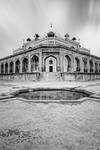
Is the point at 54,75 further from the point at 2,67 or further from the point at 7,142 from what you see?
the point at 2,67

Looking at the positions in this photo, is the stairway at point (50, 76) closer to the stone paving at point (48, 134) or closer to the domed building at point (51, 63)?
the domed building at point (51, 63)

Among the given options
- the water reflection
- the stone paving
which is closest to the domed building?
the water reflection

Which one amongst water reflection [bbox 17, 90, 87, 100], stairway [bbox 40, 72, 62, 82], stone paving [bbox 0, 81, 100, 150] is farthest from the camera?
stairway [bbox 40, 72, 62, 82]

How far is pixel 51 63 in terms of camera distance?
3128 centimetres

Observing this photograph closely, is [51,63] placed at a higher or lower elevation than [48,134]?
higher

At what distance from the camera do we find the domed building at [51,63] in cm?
1473

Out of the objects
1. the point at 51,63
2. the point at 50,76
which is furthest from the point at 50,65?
the point at 50,76

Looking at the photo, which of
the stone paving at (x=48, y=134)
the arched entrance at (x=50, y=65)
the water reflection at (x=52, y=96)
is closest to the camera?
the stone paving at (x=48, y=134)

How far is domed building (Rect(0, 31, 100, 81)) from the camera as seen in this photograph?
1473cm

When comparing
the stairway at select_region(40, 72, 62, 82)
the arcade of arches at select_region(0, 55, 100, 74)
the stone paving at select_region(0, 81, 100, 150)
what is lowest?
the stone paving at select_region(0, 81, 100, 150)

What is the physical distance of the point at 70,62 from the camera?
2302 centimetres

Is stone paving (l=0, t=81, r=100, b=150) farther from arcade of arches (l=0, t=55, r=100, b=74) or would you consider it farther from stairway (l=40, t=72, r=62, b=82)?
arcade of arches (l=0, t=55, r=100, b=74)

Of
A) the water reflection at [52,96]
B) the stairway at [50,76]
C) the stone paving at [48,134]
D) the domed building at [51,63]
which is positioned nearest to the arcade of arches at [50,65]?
the domed building at [51,63]

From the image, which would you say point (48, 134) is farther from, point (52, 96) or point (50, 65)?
point (50, 65)
